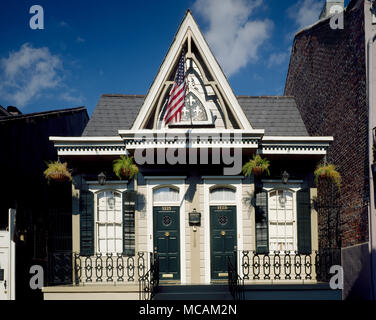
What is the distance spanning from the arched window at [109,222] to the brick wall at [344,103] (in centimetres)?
697

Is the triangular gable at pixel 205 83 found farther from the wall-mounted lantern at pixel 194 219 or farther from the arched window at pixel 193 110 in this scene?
the wall-mounted lantern at pixel 194 219

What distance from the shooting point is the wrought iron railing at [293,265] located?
491 inches

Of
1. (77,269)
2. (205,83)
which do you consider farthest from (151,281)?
(205,83)

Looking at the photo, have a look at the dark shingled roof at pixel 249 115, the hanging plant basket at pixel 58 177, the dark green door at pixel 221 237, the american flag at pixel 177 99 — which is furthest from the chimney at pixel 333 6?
the hanging plant basket at pixel 58 177

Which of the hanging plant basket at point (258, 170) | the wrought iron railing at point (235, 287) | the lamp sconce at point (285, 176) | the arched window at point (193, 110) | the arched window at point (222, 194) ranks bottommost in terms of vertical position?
the wrought iron railing at point (235, 287)

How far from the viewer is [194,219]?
44.1 feet

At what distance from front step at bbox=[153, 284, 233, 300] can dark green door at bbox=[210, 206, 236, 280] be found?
948mm

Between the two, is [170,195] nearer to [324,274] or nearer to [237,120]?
[237,120]

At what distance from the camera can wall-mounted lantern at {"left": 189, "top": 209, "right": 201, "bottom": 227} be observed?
1344 centimetres

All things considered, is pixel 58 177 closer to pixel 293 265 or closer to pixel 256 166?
pixel 256 166

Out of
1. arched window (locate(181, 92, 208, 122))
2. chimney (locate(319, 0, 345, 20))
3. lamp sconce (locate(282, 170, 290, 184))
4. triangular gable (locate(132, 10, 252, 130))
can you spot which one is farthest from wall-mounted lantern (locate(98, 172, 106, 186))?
chimney (locate(319, 0, 345, 20))

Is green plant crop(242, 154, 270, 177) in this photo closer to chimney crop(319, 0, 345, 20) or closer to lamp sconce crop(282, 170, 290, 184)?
lamp sconce crop(282, 170, 290, 184)

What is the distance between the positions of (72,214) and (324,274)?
799cm

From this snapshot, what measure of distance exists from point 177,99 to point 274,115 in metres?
4.16
